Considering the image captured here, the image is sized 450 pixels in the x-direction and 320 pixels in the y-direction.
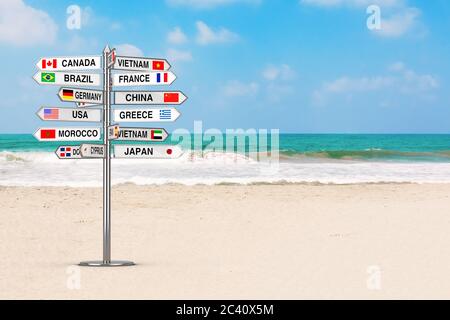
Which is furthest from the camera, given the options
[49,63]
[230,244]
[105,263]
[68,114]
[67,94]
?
[230,244]

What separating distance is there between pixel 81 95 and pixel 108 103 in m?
0.39

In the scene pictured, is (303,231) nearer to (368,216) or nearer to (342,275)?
(368,216)

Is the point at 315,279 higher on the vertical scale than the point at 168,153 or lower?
lower

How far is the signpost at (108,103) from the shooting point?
1051cm

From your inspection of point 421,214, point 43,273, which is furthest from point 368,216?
point 43,273

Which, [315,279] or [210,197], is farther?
[210,197]

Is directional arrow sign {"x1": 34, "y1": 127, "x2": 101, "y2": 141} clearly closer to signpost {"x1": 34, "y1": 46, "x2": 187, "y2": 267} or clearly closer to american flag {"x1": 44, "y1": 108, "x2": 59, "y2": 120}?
signpost {"x1": 34, "y1": 46, "x2": 187, "y2": 267}

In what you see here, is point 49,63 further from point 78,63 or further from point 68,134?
point 68,134

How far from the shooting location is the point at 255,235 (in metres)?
14.4

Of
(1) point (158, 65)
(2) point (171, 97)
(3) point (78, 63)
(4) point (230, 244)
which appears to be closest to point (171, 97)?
(2) point (171, 97)

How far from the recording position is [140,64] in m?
10.6
